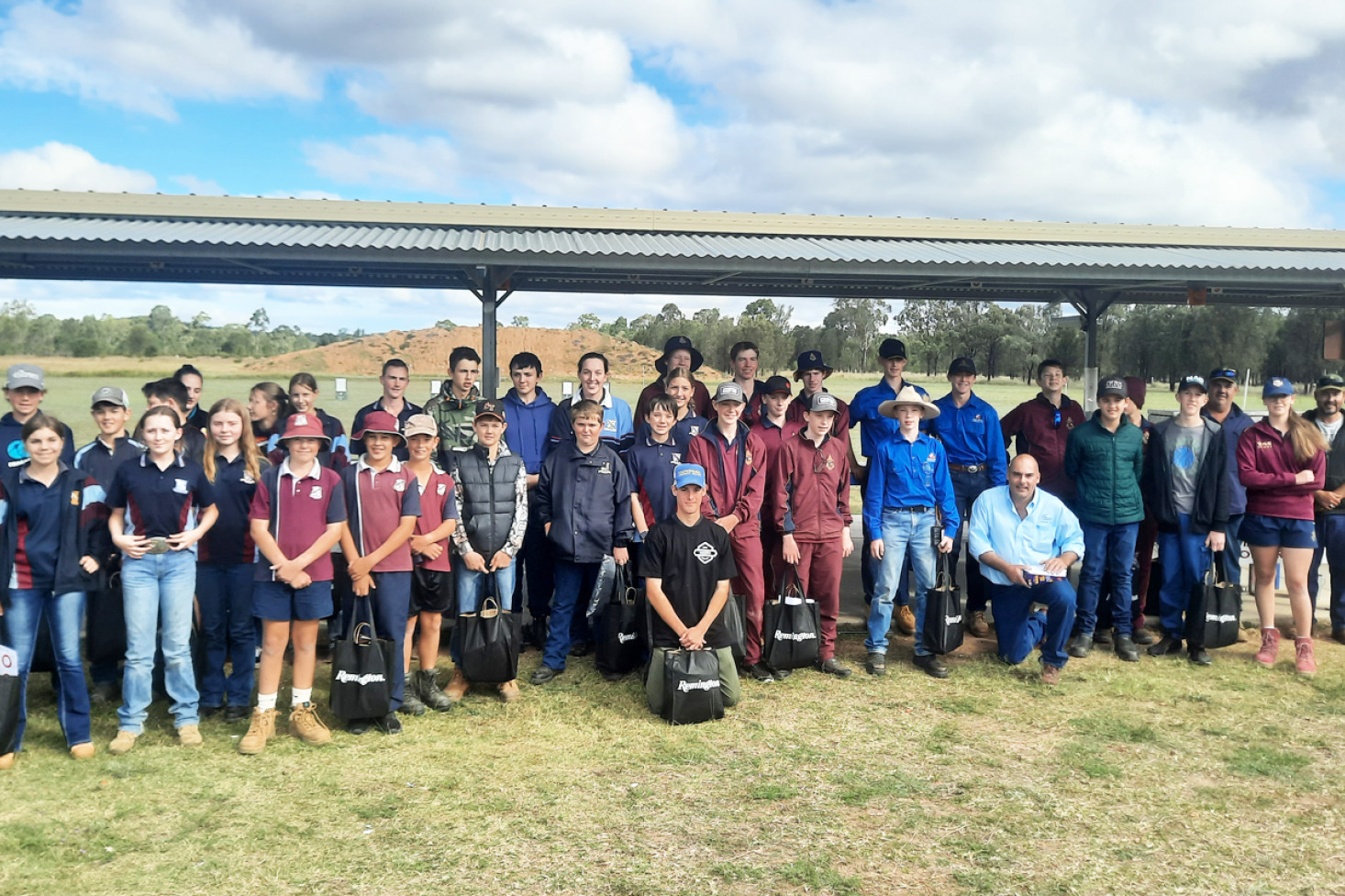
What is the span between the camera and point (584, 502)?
5660mm

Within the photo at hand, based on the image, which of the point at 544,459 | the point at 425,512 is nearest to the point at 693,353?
the point at 544,459

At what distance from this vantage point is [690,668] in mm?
5078

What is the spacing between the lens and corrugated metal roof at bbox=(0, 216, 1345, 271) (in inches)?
255

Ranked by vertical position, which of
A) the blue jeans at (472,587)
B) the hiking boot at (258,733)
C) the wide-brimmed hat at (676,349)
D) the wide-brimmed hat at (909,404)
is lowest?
the hiking boot at (258,733)

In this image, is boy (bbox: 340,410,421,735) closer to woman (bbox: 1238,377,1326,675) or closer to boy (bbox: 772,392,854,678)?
boy (bbox: 772,392,854,678)

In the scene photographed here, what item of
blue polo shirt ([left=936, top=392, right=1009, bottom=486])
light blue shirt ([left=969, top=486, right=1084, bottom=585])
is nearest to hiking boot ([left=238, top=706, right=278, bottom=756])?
light blue shirt ([left=969, top=486, right=1084, bottom=585])

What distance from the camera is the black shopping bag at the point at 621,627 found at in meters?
5.73

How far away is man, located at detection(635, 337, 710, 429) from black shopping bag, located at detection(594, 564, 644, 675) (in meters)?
1.14

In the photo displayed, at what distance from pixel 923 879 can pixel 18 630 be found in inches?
171

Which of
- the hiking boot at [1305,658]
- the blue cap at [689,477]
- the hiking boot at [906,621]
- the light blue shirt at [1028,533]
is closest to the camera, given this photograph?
the blue cap at [689,477]

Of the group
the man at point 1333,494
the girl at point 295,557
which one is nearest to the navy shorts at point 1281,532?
the man at point 1333,494

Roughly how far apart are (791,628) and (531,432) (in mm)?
2201

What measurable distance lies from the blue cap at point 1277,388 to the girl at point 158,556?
683 cm

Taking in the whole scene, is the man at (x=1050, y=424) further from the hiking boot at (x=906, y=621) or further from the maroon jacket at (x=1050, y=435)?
the hiking boot at (x=906, y=621)
